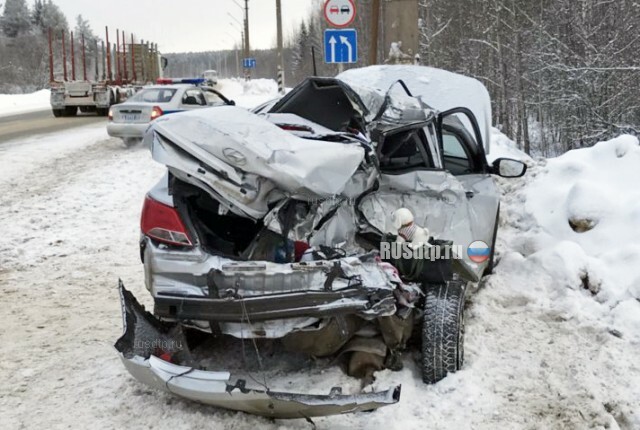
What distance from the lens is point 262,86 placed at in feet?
173

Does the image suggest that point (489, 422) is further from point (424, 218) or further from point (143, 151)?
point (143, 151)

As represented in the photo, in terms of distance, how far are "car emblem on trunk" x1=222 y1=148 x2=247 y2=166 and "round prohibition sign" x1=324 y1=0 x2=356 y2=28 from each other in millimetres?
7715

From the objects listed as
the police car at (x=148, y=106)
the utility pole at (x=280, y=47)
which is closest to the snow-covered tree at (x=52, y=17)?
the utility pole at (x=280, y=47)

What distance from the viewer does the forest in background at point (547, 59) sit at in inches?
732

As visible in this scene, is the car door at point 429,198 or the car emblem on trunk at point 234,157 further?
→ the car door at point 429,198

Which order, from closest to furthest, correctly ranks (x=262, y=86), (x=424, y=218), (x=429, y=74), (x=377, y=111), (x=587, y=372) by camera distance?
(x=587, y=372), (x=424, y=218), (x=377, y=111), (x=429, y=74), (x=262, y=86)

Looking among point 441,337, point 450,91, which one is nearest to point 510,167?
point 450,91

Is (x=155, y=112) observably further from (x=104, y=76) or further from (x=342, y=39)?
(x=104, y=76)

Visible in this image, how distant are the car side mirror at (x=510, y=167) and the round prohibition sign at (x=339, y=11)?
20.8 feet

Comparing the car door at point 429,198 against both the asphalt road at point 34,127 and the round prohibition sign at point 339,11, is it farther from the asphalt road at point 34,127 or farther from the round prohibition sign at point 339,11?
the asphalt road at point 34,127

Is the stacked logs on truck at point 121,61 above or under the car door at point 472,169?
above

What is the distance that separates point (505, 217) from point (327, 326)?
12.8ft

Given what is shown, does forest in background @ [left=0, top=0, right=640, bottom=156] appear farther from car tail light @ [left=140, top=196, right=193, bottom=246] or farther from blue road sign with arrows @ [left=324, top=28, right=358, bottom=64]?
car tail light @ [left=140, top=196, right=193, bottom=246]

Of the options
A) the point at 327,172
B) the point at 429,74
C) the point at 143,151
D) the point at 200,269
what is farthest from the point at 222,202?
the point at 143,151
